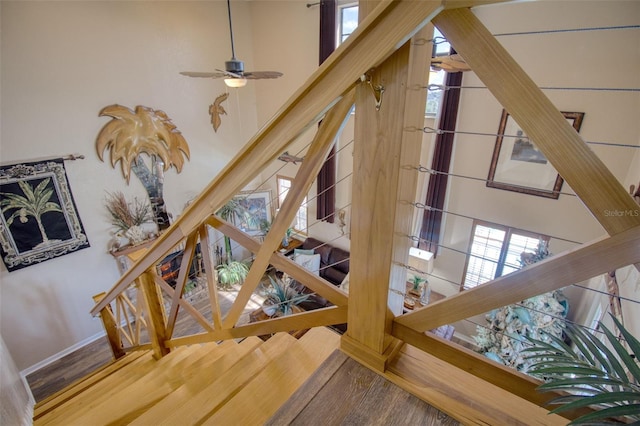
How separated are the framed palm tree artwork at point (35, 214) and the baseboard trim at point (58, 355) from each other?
4.30 feet

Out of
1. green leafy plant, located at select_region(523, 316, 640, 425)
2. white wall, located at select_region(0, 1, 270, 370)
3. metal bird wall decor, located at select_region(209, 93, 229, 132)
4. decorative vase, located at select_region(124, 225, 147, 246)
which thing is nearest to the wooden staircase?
green leafy plant, located at select_region(523, 316, 640, 425)

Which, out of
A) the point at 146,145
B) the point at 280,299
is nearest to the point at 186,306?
the point at 280,299

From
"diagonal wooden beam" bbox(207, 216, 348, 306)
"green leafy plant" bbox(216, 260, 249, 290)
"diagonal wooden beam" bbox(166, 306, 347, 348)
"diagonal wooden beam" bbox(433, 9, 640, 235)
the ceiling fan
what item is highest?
the ceiling fan

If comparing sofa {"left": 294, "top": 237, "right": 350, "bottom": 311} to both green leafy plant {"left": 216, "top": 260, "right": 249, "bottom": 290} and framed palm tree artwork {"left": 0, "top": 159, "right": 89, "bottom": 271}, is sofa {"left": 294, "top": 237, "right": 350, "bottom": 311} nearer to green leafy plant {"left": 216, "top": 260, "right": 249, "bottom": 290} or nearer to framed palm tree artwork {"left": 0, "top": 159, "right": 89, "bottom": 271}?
green leafy plant {"left": 216, "top": 260, "right": 249, "bottom": 290}

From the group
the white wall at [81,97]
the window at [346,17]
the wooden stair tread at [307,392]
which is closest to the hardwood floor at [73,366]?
the white wall at [81,97]

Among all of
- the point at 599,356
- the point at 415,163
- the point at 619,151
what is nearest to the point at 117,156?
the point at 415,163

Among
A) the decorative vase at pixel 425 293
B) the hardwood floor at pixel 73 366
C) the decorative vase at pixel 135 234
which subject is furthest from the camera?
the decorative vase at pixel 135 234

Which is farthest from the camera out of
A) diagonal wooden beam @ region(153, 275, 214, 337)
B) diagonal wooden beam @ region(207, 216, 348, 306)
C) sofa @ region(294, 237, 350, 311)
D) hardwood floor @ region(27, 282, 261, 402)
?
sofa @ region(294, 237, 350, 311)

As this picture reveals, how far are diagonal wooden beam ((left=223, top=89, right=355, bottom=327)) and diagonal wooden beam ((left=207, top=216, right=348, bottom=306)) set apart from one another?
0.20ft

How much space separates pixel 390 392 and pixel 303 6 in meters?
5.51

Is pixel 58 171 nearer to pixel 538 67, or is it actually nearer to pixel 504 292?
pixel 504 292

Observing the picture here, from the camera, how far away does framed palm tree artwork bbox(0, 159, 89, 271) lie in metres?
3.32

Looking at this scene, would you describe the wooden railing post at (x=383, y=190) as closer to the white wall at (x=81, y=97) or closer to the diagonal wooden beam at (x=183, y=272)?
the diagonal wooden beam at (x=183, y=272)

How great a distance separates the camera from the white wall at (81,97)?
3312 mm
